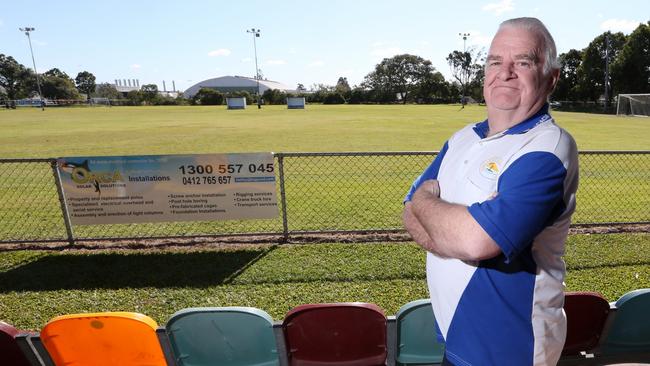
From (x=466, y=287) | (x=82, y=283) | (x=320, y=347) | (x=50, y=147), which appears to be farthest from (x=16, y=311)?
(x=50, y=147)

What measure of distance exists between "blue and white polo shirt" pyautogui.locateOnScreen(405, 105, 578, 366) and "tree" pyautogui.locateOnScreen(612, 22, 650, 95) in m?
68.6

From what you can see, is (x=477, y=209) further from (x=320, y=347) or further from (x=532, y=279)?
(x=320, y=347)

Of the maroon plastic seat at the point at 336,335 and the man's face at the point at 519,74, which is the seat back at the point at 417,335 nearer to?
the maroon plastic seat at the point at 336,335

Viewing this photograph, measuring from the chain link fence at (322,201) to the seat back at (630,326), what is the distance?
372cm

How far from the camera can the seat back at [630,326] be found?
2307 millimetres

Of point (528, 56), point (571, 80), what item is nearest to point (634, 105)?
point (571, 80)

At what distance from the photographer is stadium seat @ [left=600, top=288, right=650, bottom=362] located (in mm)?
2324

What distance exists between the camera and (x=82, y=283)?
15.2 ft

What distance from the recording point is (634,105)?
134 ft

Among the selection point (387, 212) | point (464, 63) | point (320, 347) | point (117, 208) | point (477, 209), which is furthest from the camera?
point (464, 63)

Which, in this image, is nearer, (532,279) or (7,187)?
(532,279)

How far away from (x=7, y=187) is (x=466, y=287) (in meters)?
11.8

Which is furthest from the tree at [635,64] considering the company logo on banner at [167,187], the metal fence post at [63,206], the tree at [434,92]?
the metal fence post at [63,206]

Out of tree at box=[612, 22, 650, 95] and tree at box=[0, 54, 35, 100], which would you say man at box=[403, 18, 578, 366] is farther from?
tree at box=[0, 54, 35, 100]
